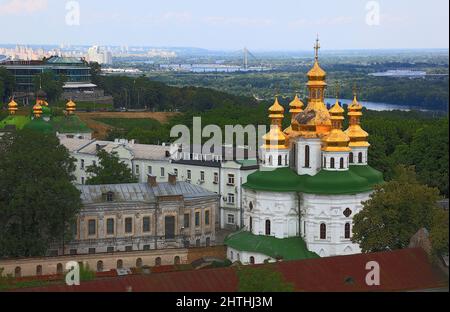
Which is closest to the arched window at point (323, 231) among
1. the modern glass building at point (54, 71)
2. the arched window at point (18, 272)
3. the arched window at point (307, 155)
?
the arched window at point (307, 155)

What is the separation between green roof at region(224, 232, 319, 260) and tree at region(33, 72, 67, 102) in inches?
2409

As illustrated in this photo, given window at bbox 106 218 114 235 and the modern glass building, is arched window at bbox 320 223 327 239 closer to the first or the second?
window at bbox 106 218 114 235

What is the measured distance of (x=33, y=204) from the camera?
4391cm

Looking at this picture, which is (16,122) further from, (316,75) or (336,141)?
(336,141)

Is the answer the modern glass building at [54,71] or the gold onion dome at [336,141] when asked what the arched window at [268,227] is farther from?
the modern glass building at [54,71]

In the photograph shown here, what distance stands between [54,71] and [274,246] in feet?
242

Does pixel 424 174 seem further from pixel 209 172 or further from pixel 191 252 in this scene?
pixel 191 252

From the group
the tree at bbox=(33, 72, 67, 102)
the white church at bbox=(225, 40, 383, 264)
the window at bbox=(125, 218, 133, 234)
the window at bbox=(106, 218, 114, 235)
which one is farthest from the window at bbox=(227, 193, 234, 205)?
the tree at bbox=(33, 72, 67, 102)

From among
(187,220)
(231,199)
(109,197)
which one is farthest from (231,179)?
(109,197)

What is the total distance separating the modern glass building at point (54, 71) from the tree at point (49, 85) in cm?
378

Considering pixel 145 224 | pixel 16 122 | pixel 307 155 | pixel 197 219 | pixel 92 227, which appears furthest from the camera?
pixel 16 122

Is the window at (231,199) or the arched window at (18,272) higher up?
the window at (231,199)

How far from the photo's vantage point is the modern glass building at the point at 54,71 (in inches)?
4466

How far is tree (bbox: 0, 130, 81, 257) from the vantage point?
43.9 meters
